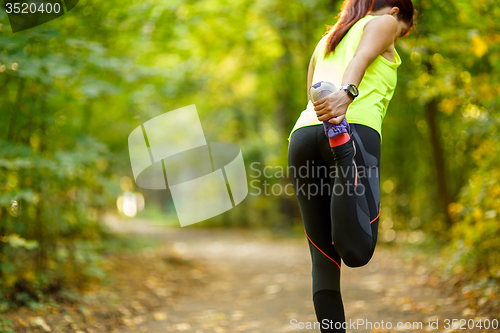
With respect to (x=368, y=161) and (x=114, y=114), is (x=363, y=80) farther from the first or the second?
(x=114, y=114)

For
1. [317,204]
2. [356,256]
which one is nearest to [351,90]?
[317,204]

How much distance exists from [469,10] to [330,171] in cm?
286

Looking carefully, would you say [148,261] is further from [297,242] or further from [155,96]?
[297,242]

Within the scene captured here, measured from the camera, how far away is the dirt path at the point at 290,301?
133 inches

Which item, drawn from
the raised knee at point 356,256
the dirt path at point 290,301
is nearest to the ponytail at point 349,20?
the raised knee at point 356,256

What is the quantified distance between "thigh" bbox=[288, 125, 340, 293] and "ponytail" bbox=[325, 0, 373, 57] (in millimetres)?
399

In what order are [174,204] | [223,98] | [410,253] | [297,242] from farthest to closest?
[174,204] < [223,98] < [297,242] < [410,253]

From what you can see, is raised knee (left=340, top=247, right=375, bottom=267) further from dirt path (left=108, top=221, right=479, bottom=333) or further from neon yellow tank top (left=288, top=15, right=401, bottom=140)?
dirt path (left=108, top=221, right=479, bottom=333)

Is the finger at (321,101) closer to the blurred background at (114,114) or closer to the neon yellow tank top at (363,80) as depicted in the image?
the neon yellow tank top at (363,80)

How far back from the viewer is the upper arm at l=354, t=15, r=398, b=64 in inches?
63.3

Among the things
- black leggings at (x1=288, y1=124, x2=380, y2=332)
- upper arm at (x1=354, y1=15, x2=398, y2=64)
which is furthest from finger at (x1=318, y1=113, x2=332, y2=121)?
upper arm at (x1=354, y1=15, x2=398, y2=64)

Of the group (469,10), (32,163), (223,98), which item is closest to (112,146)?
(32,163)

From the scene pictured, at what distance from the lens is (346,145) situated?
154 cm

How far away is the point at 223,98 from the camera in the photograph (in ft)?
46.9
